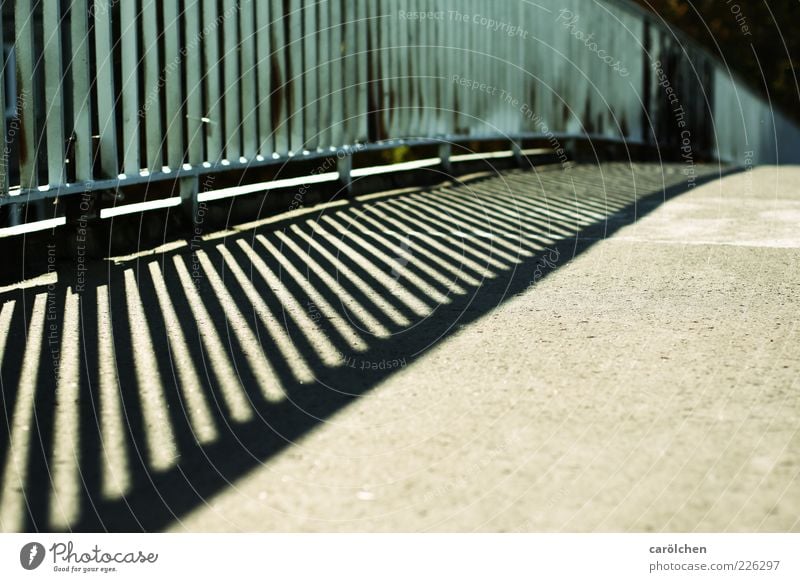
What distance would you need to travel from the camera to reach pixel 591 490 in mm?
2994

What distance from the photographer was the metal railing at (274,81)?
20.8 ft

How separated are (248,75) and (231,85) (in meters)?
0.22

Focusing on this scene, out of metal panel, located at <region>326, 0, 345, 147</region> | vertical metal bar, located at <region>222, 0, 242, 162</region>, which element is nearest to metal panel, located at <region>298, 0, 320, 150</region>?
metal panel, located at <region>326, 0, 345, 147</region>

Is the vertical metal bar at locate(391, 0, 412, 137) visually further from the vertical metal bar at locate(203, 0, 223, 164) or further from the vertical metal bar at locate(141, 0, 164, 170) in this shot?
the vertical metal bar at locate(141, 0, 164, 170)

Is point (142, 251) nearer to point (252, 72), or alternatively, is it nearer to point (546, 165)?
point (252, 72)

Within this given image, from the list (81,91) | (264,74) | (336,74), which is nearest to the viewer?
(81,91)

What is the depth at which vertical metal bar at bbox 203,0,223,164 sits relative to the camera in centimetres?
771

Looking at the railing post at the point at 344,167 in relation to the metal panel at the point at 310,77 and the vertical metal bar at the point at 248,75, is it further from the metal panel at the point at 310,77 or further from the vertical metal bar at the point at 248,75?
the vertical metal bar at the point at 248,75

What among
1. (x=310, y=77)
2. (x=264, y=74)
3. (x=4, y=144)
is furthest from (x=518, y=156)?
(x=4, y=144)

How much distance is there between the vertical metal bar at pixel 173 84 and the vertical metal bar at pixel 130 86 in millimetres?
316

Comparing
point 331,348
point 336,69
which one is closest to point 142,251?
point 331,348

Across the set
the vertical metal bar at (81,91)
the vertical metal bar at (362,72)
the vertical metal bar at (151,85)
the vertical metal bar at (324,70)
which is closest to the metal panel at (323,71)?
the vertical metal bar at (324,70)
